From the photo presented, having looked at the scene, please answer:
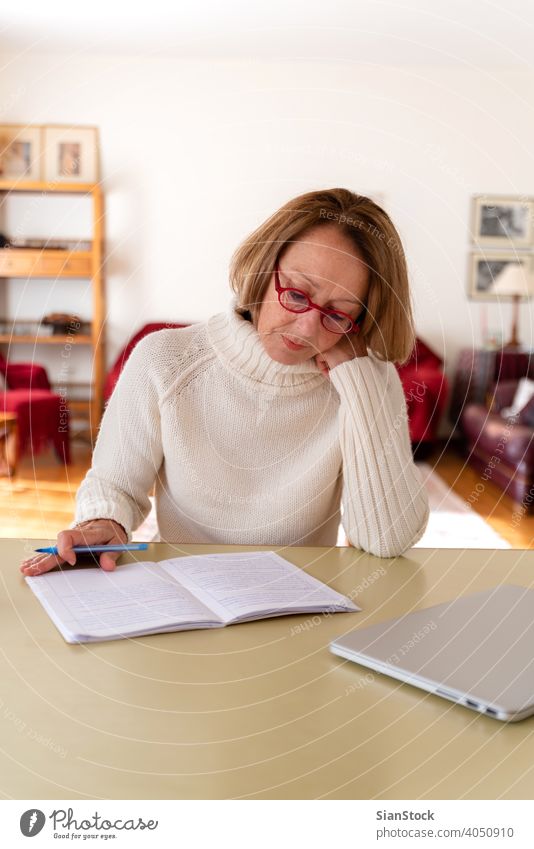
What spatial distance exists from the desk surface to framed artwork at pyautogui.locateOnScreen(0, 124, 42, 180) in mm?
5131

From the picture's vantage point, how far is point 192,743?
672 mm

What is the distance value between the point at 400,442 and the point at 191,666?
0.64 metres

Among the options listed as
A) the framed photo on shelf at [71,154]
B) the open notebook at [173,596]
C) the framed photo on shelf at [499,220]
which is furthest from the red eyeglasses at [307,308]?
the framed photo on shelf at [499,220]

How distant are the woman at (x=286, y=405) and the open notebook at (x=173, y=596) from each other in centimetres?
20

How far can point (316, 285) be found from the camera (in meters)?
1.29

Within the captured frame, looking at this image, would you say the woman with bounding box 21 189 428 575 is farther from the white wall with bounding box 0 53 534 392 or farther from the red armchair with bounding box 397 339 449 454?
the white wall with bounding box 0 53 534 392

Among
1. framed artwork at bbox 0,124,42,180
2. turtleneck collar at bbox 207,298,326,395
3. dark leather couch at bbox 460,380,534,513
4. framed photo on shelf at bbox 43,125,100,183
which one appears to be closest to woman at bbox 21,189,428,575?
turtleneck collar at bbox 207,298,326,395

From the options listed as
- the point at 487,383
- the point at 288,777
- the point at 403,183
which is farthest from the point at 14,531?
the point at 403,183

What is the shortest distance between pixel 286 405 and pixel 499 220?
4.93 m

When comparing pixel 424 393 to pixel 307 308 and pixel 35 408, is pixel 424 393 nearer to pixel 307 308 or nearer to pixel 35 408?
pixel 35 408

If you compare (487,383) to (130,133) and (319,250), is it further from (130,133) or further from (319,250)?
(319,250)

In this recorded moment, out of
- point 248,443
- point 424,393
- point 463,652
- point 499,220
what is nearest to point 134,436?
point 248,443

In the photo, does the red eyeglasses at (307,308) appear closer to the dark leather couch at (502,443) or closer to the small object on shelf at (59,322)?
the dark leather couch at (502,443)

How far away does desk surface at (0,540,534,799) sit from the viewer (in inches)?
24.5
